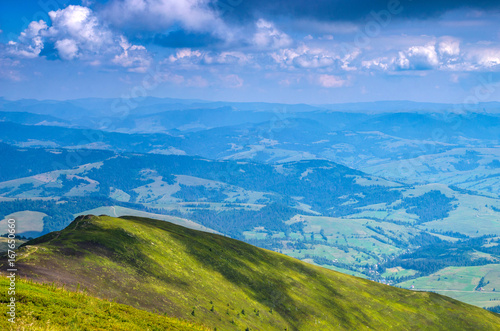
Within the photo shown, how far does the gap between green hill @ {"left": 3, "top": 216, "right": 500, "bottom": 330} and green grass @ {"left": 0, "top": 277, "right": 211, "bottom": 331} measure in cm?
190

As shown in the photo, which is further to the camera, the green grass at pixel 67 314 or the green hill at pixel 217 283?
the green hill at pixel 217 283

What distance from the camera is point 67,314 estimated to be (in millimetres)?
39812

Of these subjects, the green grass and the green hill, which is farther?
the green hill

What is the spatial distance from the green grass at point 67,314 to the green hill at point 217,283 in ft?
6.25

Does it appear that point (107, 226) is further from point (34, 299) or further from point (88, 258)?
point (34, 299)

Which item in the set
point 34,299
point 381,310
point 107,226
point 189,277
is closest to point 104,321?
point 34,299

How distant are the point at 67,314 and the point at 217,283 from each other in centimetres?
7525

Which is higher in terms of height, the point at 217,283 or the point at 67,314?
the point at 67,314

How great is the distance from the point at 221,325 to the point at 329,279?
87221mm

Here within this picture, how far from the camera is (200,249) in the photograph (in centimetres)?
13412

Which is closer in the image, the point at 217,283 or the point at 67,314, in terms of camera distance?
the point at 67,314

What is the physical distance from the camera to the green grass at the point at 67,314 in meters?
35.7

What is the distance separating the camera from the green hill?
76375mm

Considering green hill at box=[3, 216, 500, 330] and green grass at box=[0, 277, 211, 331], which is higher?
green grass at box=[0, 277, 211, 331]
